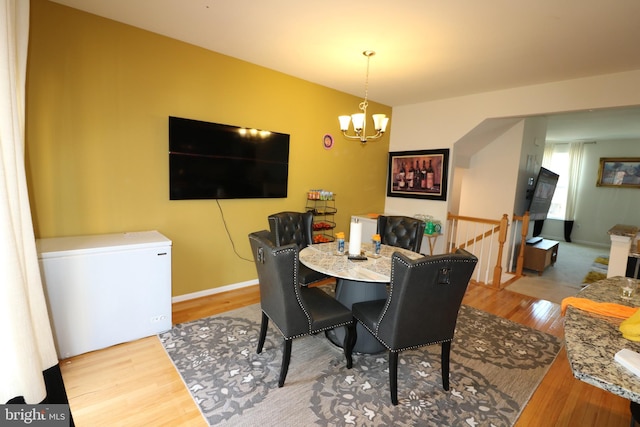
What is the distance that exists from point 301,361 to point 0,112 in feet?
7.44

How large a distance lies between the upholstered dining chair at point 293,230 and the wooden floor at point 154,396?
1.38m

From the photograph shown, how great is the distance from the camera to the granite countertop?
86 centimetres

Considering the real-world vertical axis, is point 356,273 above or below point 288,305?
above

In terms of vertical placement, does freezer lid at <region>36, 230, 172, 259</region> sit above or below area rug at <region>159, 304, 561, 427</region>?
above

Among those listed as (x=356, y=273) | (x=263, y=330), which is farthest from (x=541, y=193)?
(x=263, y=330)

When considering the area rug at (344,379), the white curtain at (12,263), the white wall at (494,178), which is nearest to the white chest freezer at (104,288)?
the area rug at (344,379)

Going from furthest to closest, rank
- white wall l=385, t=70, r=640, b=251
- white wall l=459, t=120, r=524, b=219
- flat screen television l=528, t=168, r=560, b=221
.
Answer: flat screen television l=528, t=168, r=560, b=221 → white wall l=459, t=120, r=524, b=219 → white wall l=385, t=70, r=640, b=251

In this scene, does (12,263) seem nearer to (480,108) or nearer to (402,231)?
(402,231)

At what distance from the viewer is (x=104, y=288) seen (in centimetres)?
235

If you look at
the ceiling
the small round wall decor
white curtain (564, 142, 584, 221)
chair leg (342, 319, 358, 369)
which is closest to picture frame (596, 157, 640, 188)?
white curtain (564, 142, 584, 221)

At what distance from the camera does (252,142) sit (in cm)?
358

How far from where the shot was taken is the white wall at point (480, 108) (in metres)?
3.23

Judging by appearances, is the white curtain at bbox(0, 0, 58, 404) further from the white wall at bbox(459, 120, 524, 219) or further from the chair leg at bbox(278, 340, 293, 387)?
the white wall at bbox(459, 120, 524, 219)

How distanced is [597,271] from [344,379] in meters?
6.32
